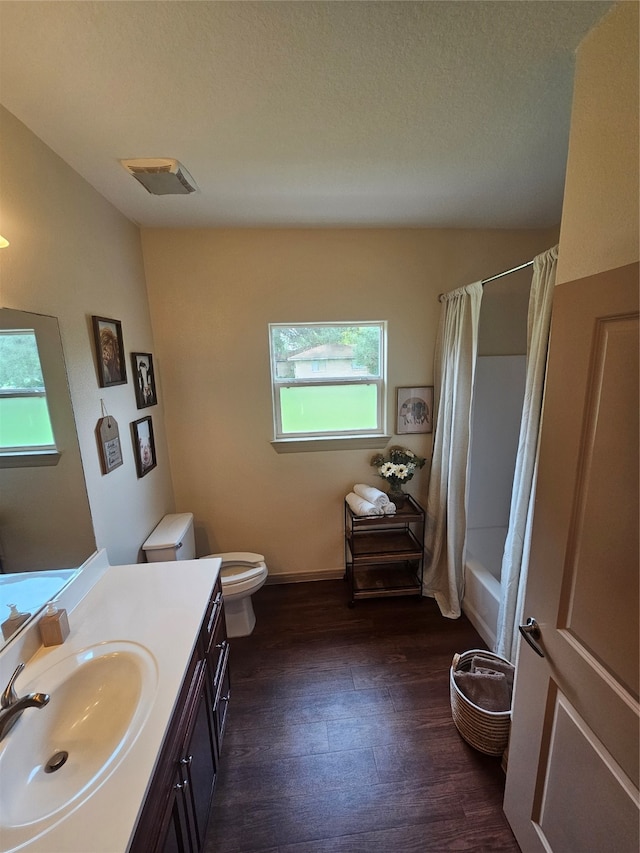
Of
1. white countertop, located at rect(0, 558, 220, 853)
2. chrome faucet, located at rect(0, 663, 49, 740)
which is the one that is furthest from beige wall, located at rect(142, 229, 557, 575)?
chrome faucet, located at rect(0, 663, 49, 740)

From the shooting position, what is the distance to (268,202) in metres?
1.86

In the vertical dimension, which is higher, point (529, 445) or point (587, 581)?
point (529, 445)

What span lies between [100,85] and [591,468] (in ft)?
5.72

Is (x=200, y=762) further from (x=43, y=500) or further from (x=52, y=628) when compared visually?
(x=43, y=500)

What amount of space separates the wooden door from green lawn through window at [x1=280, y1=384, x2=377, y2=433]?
1.61 metres

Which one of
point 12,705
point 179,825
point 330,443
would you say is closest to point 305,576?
point 330,443

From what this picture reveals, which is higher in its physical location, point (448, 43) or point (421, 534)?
point (448, 43)

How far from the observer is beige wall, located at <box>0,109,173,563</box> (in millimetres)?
1183

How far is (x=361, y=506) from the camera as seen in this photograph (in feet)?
7.87

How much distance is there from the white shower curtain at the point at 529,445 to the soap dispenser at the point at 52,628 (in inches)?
68.2

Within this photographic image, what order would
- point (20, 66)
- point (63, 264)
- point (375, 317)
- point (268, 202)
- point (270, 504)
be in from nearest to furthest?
1. point (20, 66)
2. point (63, 264)
3. point (268, 202)
4. point (375, 317)
5. point (270, 504)

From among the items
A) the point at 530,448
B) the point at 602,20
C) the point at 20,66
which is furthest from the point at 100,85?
the point at 530,448

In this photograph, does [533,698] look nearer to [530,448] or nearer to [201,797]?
[530,448]

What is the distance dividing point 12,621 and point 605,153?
213cm
